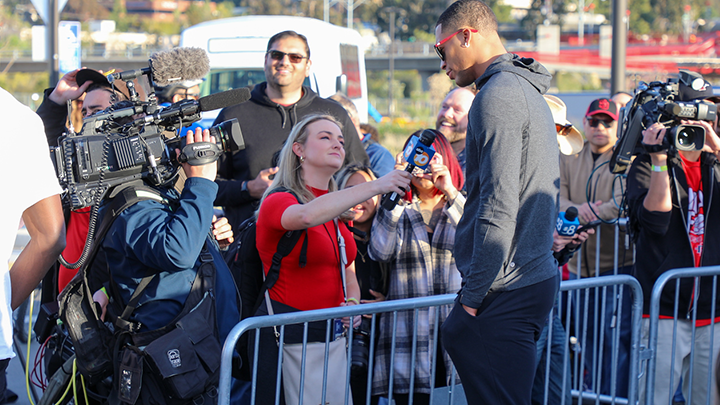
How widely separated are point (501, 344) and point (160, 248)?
1.36 metres

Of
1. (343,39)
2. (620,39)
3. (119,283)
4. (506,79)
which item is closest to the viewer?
(506,79)

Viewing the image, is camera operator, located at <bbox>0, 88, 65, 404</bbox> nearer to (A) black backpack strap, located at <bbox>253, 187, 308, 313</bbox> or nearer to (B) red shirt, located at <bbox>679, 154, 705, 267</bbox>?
(A) black backpack strap, located at <bbox>253, 187, 308, 313</bbox>

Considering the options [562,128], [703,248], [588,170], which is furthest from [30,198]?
[588,170]

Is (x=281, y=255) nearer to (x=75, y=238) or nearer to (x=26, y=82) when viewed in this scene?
(x=75, y=238)

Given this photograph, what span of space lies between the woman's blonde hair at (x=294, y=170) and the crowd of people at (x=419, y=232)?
11 millimetres

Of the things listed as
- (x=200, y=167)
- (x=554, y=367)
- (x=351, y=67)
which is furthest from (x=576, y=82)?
(x=200, y=167)

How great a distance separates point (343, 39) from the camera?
946 centimetres

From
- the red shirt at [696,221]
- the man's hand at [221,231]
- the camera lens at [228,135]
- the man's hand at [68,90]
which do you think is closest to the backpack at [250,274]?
the man's hand at [221,231]

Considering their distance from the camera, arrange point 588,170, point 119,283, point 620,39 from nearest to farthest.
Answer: point 119,283 → point 588,170 → point 620,39

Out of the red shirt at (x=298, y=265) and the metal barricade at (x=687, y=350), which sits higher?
the red shirt at (x=298, y=265)

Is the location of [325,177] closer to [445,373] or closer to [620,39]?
[445,373]

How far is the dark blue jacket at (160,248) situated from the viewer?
267 centimetres

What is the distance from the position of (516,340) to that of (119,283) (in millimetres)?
1620

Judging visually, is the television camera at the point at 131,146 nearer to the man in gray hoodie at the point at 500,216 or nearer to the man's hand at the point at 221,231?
the man's hand at the point at 221,231
